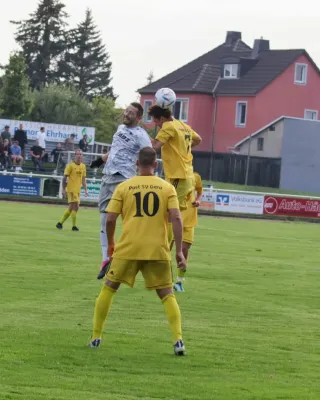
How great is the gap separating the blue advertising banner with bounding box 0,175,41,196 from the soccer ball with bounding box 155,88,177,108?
33677 mm

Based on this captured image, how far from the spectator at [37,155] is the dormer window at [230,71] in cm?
3546

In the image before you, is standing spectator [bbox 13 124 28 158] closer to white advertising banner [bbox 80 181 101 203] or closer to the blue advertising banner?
the blue advertising banner

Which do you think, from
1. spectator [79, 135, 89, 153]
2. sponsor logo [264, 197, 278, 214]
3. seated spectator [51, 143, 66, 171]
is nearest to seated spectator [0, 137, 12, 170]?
seated spectator [51, 143, 66, 171]

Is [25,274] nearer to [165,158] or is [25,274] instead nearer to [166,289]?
[165,158]

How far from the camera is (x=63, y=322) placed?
12.0 meters

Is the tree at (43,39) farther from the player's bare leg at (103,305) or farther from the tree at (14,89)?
the player's bare leg at (103,305)

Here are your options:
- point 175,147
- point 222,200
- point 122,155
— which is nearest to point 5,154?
point 222,200

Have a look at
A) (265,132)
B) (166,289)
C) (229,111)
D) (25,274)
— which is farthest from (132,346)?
(229,111)

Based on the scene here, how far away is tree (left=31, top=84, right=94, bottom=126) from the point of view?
80.2m

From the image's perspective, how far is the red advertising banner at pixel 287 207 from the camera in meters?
49.9

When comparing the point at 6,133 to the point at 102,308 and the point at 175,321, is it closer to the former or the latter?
the point at 102,308

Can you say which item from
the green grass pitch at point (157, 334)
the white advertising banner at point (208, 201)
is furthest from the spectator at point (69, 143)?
the green grass pitch at point (157, 334)

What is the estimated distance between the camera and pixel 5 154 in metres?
47.5

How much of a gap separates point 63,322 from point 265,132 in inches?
2442
